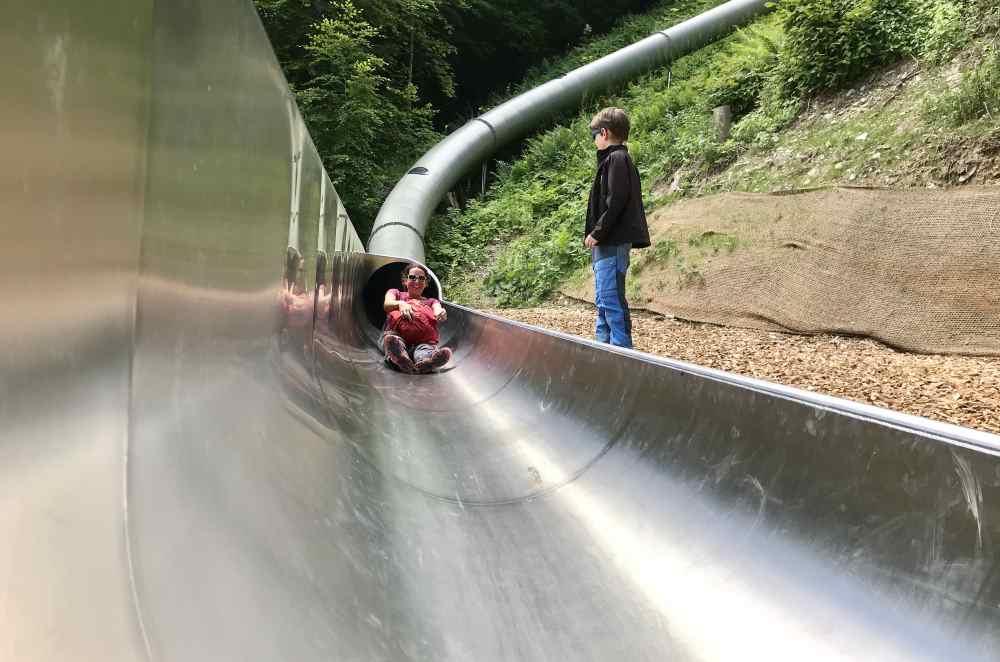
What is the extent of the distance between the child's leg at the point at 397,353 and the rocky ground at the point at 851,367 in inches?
66.6

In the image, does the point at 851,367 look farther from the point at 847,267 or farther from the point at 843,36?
the point at 843,36

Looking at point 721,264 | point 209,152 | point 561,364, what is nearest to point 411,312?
point 561,364

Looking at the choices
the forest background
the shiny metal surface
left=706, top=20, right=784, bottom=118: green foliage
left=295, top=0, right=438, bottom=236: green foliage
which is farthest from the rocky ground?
the forest background

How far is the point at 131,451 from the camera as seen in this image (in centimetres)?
72

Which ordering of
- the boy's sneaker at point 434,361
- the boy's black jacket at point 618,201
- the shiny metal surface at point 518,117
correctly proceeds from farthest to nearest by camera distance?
1. the shiny metal surface at point 518,117
2. the boy's sneaker at point 434,361
3. the boy's black jacket at point 618,201

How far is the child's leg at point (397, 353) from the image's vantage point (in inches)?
199

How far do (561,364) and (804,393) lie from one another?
1.66 m

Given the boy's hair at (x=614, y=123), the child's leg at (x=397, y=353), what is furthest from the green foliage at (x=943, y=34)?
the child's leg at (x=397, y=353)

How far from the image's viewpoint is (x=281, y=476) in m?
1.30

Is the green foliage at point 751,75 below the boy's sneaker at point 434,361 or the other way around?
the other way around

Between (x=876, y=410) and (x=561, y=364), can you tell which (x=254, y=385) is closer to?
(x=876, y=410)

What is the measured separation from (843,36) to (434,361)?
584 cm

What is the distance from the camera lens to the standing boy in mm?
4121

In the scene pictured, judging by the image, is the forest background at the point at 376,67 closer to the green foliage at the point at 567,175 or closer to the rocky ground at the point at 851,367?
the green foliage at the point at 567,175
